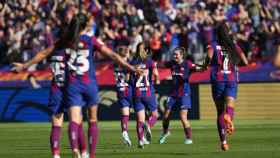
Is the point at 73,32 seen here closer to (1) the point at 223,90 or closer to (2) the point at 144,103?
(1) the point at 223,90

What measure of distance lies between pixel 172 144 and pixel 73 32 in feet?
26.5

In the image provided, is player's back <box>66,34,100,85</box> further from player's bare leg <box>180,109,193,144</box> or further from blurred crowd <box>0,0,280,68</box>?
blurred crowd <box>0,0,280,68</box>

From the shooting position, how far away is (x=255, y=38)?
120ft

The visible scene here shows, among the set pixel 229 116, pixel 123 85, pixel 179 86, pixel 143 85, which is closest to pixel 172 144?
pixel 143 85

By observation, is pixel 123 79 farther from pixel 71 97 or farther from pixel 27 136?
pixel 71 97

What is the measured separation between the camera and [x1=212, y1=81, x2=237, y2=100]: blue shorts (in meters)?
20.5

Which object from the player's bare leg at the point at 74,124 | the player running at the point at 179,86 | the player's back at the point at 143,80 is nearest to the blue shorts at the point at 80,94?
the player's bare leg at the point at 74,124

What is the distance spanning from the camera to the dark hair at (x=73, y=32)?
1528 centimetres

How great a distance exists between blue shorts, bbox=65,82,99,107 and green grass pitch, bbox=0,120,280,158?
11.1ft

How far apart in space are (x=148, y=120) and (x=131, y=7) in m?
15.7

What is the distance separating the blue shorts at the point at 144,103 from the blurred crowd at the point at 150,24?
1277 centimetres

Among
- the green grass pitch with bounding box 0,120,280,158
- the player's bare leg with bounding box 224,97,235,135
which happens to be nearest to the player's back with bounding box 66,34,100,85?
the green grass pitch with bounding box 0,120,280,158

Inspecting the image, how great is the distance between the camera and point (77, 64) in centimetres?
1545

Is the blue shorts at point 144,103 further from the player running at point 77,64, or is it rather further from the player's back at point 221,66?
→ the player running at point 77,64
